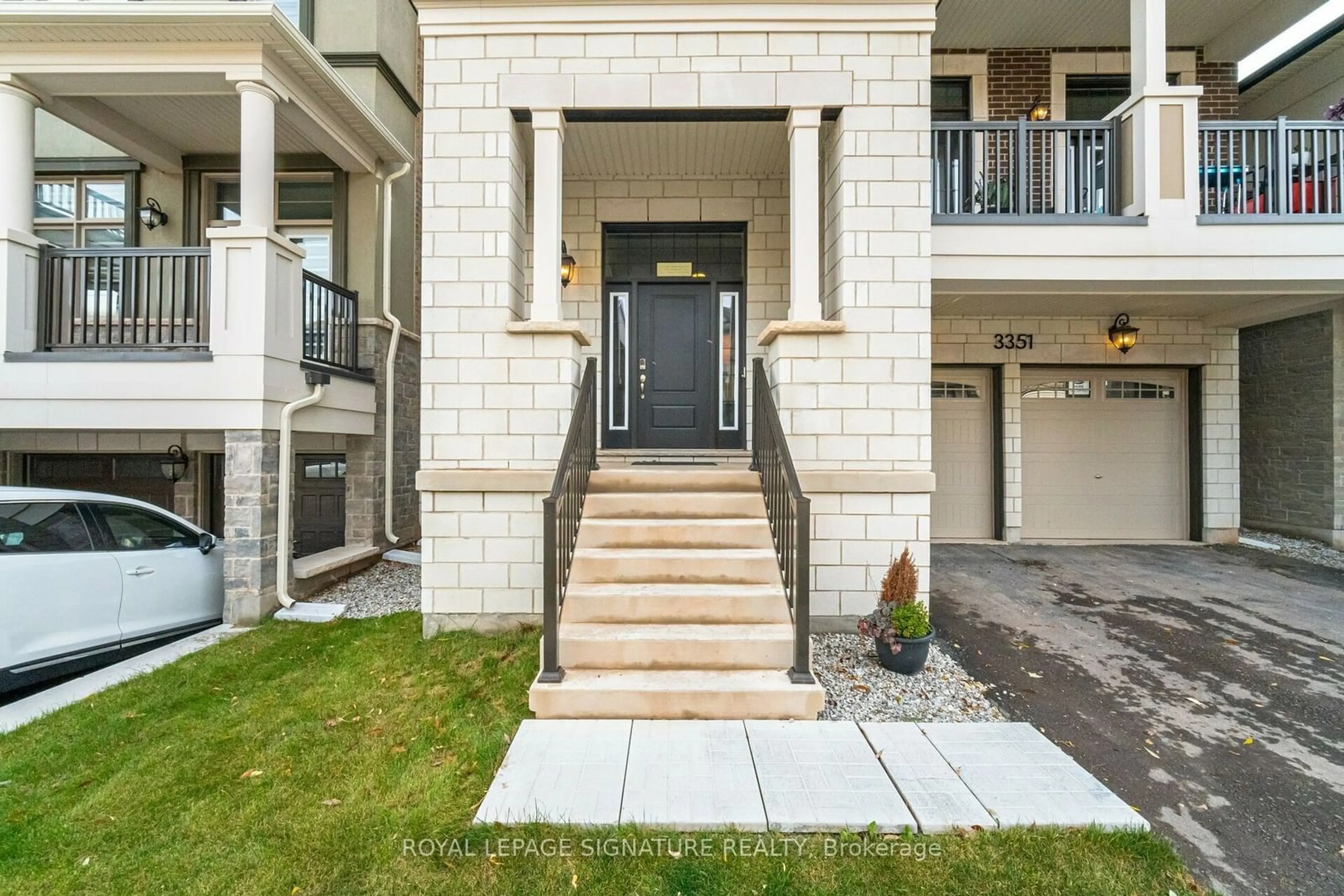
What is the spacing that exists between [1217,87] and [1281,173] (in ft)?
8.71

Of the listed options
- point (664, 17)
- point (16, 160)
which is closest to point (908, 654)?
point (664, 17)

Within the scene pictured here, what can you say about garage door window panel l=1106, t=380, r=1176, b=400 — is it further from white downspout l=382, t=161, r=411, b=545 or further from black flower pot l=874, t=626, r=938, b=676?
white downspout l=382, t=161, r=411, b=545

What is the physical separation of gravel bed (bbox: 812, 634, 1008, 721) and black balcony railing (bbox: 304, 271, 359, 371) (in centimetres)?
513

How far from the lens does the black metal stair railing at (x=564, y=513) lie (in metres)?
3.00

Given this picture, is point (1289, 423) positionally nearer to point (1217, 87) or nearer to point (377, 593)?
point (1217, 87)

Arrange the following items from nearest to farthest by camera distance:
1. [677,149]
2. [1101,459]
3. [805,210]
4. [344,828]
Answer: [344,828] < [805,210] < [677,149] < [1101,459]

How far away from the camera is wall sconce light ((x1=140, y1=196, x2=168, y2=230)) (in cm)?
627

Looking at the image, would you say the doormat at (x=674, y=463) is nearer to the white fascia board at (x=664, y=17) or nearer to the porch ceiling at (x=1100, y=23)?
the white fascia board at (x=664, y=17)

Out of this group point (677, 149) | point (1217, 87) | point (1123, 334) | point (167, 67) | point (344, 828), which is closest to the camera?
point (344, 828)

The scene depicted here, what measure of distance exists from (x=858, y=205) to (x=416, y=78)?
21.3 feet

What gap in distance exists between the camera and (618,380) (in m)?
5.85

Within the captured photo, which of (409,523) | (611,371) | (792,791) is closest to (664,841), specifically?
(792,791)

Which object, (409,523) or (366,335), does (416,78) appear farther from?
(409,523)

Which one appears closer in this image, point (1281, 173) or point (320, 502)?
point (1281, 173)
